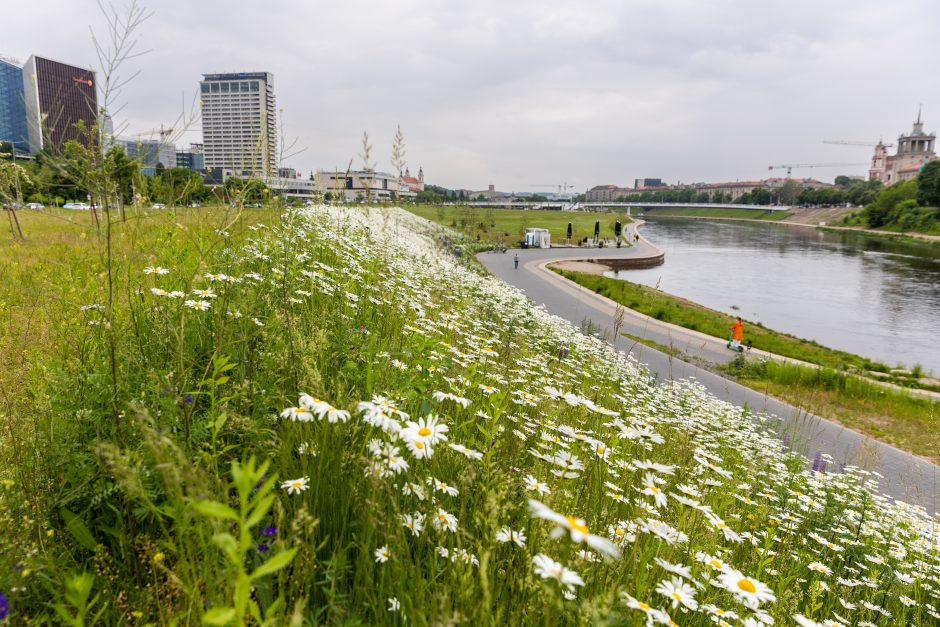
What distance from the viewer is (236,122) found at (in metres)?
4.88

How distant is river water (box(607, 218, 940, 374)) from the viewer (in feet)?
80.9

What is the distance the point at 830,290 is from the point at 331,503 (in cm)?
4742

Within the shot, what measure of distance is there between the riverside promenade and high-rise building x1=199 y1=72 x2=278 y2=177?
5.32 m

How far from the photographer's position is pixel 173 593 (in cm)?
170

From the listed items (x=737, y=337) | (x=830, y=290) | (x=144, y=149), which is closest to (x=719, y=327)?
(x=737, y=337)

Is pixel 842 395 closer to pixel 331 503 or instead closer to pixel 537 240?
pixel 331 503

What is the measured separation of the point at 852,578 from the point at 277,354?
4.43 m

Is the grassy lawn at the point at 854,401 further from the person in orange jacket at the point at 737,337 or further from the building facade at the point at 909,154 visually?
the building facade at the point at 909,154

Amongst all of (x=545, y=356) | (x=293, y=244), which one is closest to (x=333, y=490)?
(x=293, y=244)

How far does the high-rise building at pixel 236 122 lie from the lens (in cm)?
423

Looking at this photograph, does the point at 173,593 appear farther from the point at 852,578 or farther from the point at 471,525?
the point at 852,578

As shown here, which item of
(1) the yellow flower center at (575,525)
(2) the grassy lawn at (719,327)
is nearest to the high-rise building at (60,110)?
(1) the yellow flower center at (575,525)

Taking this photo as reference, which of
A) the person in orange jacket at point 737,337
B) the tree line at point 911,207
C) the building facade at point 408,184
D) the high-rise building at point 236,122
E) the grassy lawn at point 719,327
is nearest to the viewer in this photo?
the high-rise building at point 236,122

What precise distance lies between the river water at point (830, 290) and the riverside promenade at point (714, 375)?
2.77m
